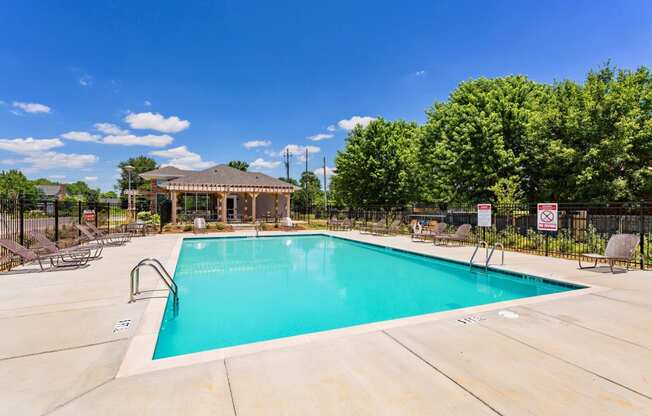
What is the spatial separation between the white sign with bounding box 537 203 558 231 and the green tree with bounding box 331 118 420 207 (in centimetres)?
1354

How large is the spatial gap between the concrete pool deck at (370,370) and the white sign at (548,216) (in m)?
4.97

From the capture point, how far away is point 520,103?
17562 millimetres

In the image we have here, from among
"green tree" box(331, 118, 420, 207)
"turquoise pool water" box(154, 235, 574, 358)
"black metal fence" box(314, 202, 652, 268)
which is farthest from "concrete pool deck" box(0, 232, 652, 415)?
"green tree" box(331, 118, 420, 207)

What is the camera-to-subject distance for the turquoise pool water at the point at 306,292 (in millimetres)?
5133

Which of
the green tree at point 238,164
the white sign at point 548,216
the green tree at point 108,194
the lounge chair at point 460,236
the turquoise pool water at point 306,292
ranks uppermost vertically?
the green tree at point 238,164

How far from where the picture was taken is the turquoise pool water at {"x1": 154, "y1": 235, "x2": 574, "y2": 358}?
5.13m

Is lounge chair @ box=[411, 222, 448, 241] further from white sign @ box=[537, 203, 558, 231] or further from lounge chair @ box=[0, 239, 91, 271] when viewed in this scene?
lounge chair @ box=[0, 239, 91, 271]

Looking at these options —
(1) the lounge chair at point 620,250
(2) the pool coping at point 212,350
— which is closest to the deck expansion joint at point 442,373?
(2) the pool coping at point 212,350

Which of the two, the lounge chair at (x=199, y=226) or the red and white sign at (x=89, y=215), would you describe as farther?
the lounge chair at (x=199, y=226)

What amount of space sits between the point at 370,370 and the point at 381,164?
22312 mm

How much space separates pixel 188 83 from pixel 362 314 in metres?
19.6

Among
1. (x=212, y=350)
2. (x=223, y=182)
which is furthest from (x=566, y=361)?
(x=223, y=182)

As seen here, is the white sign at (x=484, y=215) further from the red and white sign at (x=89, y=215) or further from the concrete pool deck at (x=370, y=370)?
the red and white sign at (x=89, y=215)

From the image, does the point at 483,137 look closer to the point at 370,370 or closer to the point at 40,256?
the point at 370,370
